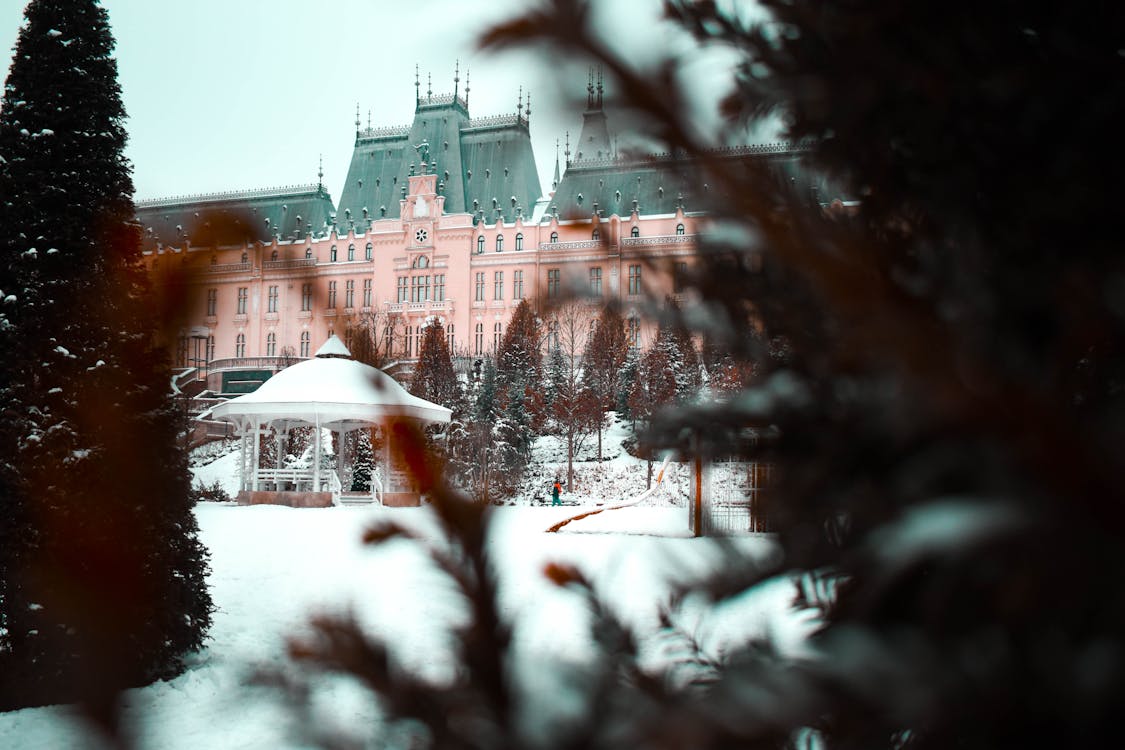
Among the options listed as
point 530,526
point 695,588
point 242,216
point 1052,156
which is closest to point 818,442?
point 695,588

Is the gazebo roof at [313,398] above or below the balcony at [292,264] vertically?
above

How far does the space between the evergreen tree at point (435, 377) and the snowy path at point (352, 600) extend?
16.1m

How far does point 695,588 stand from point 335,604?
13.6 inches

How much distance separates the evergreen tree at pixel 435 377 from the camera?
112 feet

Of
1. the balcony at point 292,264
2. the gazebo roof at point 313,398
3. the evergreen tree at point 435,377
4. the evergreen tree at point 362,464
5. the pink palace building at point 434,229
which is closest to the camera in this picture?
the balcony at point 292,264

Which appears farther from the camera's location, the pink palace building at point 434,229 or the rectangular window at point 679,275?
the pink palace building at point 434,229

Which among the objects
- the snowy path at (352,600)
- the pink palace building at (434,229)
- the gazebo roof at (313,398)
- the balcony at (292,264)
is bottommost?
the snowy path at (352,600)

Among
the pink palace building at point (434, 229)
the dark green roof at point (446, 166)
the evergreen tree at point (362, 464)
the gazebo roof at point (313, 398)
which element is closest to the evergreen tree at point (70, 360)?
the gazebo roof at point (313, 398)

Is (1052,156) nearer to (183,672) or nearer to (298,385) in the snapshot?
(183,672)

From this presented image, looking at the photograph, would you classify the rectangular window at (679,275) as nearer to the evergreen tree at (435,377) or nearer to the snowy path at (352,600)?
the snowy path at (352,600)

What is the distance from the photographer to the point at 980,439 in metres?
0.51

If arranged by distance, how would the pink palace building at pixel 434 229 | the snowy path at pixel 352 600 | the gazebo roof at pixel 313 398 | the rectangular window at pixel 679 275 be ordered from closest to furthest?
the snowy path at pixel 352 600, the rectangular window at pixel 679 275, the gazebo roof at pixel 313 398, the pink palace building at pixel 434 229

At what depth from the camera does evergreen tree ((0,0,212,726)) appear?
6.50 meters

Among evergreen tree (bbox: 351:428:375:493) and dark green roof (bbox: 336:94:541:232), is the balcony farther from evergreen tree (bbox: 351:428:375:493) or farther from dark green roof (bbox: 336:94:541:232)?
dark green roof (bbox: 336:94:541:232)
